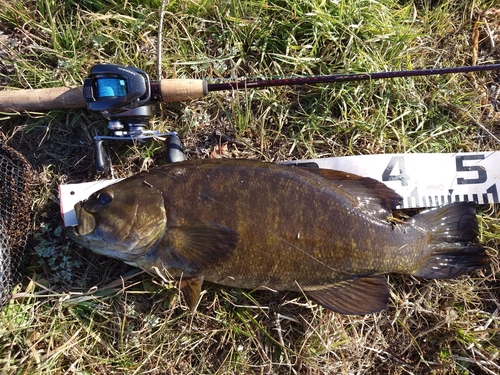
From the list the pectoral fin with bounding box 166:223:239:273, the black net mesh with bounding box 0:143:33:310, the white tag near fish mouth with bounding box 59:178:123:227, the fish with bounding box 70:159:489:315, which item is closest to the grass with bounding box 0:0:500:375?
the black net mesh with bounding box 0:143:33:310

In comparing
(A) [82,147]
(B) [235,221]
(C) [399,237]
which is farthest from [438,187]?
(A) [82,147]

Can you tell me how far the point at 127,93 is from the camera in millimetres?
2664

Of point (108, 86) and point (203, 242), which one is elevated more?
point (108, 86)

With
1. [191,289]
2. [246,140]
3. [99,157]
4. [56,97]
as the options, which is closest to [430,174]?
[246,140]

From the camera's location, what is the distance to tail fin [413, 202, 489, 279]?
292 cm

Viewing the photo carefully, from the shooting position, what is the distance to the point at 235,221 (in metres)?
2.63

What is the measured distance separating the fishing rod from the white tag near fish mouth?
0.17 metres

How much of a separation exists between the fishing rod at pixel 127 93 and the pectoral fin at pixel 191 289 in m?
1.11

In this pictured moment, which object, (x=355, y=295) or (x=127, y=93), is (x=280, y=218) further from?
(x=127, y=93)

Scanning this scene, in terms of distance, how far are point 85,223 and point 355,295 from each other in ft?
6.66

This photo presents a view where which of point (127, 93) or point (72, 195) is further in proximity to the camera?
point (72, 195)

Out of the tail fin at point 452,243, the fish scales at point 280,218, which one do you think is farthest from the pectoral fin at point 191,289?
the tail fin at point 452,243

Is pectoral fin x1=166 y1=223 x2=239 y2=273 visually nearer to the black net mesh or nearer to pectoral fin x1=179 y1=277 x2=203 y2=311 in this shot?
pectoral fin x1=179 y1=277 x2=203 y2=311

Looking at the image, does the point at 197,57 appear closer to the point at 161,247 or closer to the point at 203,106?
the point at 203,106
